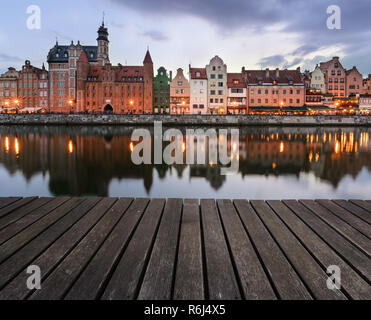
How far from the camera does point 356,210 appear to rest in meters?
4.20

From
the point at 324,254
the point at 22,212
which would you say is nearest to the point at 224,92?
the point at 22,212

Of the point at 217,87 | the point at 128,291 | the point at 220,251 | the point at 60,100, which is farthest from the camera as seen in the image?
the point at 60,100

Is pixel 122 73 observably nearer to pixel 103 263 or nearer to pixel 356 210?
pixel 356 210

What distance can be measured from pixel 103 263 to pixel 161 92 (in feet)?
210

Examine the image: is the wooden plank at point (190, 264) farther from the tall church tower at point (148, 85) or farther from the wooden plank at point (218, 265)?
the tall church tower at point (148, 85)

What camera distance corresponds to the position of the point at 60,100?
66.5 metres

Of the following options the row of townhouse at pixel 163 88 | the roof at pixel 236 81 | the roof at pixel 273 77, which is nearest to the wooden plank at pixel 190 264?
the row of townhouse at pixel 163 88

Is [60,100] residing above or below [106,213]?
above

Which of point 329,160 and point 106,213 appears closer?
point 106,213

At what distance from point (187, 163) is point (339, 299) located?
42.5 feet

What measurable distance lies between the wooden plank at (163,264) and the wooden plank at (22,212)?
201cm
